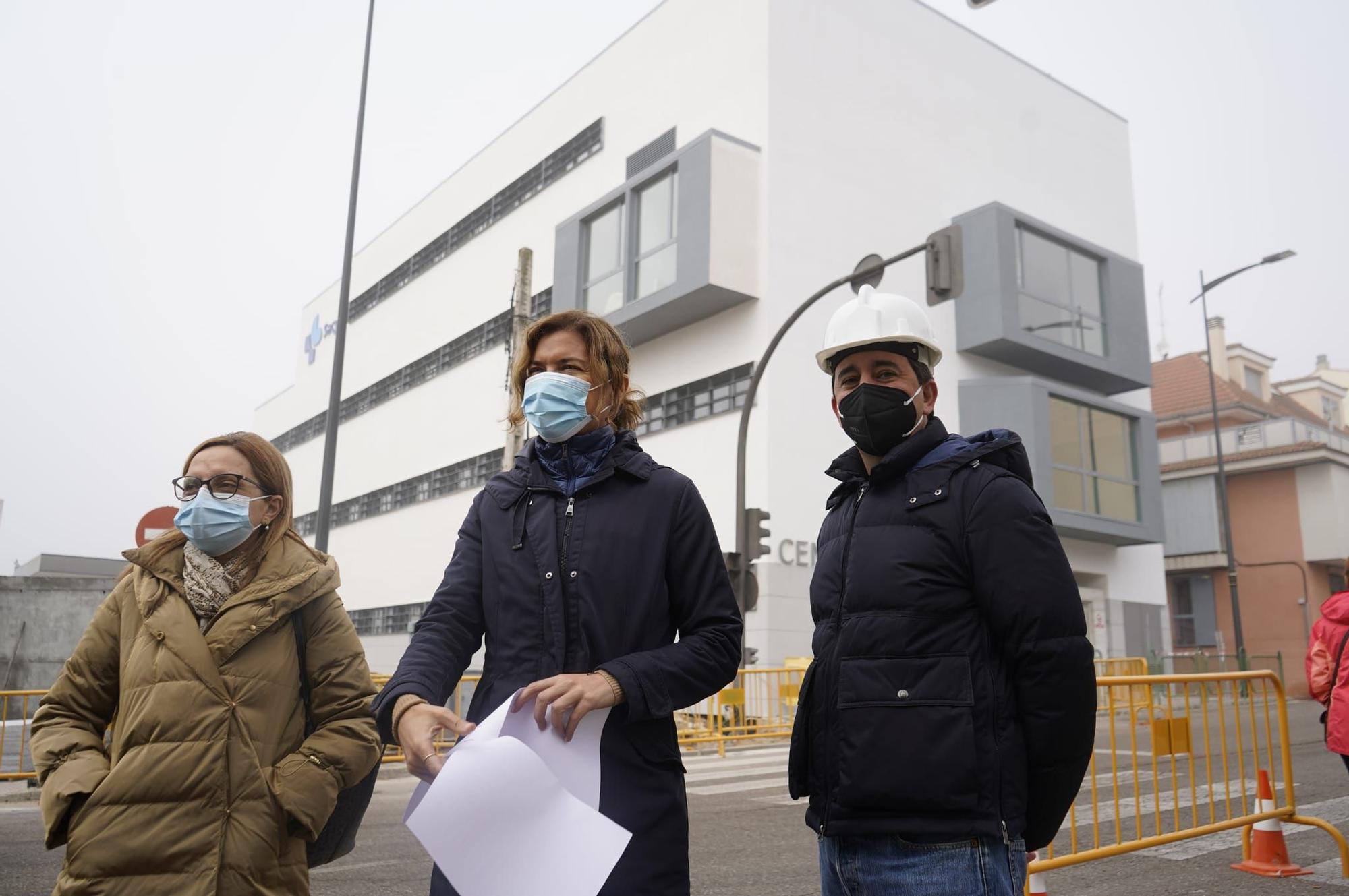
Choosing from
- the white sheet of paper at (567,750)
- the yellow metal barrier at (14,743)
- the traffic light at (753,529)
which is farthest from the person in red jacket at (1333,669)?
the yellow metal barrier at (14,743)

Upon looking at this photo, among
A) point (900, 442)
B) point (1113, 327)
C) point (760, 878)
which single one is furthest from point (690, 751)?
point (1113, 327)

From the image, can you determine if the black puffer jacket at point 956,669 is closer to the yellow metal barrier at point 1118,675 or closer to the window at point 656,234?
the yellow metal barrier at point 1118,675

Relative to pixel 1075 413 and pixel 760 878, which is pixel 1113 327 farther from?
pixel 760 878

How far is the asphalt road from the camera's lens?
18.2 ft

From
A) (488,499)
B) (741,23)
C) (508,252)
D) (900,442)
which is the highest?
(741,23)

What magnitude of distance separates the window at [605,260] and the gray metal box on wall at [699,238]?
19 cm

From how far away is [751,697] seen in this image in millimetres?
15781

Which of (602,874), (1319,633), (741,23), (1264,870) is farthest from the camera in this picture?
(741,23)

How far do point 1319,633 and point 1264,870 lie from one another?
164 cm

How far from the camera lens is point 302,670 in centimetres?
293

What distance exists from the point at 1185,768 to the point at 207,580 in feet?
17.4

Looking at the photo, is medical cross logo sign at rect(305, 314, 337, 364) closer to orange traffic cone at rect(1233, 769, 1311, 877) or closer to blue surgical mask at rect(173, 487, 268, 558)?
orange traffic cone at rect(1233, 769, 1311, 877)

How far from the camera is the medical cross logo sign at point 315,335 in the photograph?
45.1 metres

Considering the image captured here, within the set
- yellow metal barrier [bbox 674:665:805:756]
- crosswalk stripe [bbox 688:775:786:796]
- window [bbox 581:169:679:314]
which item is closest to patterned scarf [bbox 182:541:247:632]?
crosswalk stripe [bbox 688:775:786:796]
